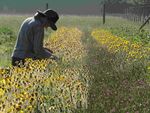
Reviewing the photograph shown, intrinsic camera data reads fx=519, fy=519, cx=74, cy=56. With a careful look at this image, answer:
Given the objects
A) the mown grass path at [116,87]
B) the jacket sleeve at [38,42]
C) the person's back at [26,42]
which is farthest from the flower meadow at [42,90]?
the person's back at [26,42]

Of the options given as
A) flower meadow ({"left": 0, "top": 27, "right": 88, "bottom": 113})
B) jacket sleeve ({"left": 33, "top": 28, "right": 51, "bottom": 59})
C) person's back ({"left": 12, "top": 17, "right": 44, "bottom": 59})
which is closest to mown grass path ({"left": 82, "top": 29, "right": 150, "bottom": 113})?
flower meadow ({"left": 0, "top": 27, "right": 88, "bottom": 113})

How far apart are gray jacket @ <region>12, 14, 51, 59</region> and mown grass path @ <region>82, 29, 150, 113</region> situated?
38.4 inches

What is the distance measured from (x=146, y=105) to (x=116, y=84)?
1832 mm

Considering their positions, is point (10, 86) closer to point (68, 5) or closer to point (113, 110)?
point (113, 110)

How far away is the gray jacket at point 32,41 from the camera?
8672 millimetres

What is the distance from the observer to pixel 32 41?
8.95 meters

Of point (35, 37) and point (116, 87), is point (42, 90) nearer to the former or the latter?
point (116, 87)

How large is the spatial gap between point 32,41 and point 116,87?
1781mm

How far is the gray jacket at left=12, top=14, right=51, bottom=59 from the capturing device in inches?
341

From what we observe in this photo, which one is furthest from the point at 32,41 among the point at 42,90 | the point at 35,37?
the point at 42,90

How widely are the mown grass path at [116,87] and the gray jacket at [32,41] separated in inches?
38.4

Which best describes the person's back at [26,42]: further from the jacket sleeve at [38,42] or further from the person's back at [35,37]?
the jacket sleeve at [38,42]

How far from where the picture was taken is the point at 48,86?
21.6 ft

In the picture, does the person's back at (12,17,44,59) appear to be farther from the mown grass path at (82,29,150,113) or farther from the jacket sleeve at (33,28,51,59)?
the mown grass path at (82,29,150,113)
